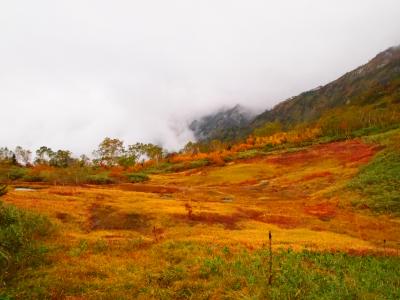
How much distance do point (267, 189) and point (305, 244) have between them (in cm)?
6118

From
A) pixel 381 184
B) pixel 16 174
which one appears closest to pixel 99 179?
pixel 16 174

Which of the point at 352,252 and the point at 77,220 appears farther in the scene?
the point at 77,220

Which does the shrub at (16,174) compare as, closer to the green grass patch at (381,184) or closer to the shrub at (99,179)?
the shrub at (99,179)

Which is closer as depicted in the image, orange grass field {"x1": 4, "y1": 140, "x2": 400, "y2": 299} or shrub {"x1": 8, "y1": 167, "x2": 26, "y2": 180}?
orange grass field {"x1": 4, "y1": 140, "x2": 400, "y2": 299}

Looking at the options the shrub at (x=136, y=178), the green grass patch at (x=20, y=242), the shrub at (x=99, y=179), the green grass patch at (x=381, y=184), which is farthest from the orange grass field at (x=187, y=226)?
the shrub at (x=136, y=178)

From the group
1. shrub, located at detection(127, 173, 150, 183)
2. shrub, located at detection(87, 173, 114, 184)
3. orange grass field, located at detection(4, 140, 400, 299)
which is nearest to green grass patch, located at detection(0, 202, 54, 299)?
orange grass field, located at detection(4, 140, 400, 299)

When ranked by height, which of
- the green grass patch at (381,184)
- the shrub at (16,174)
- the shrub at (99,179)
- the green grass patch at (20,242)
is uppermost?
the shrub at (16,174)

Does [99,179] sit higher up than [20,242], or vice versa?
[99,179]

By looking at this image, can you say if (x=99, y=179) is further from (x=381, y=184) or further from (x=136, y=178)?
(x=381, y=184)

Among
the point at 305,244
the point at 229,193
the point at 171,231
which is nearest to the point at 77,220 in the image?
the point at 171,231

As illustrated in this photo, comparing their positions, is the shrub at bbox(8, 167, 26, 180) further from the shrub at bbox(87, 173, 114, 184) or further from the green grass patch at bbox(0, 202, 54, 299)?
the green grass patch at bbox(0, 202, 54, 299)

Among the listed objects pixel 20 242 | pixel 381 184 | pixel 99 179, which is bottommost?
pixel 381 184

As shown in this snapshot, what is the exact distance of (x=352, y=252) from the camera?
3177 centimetres

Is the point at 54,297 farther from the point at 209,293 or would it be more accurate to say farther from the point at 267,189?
the point at 267,189
